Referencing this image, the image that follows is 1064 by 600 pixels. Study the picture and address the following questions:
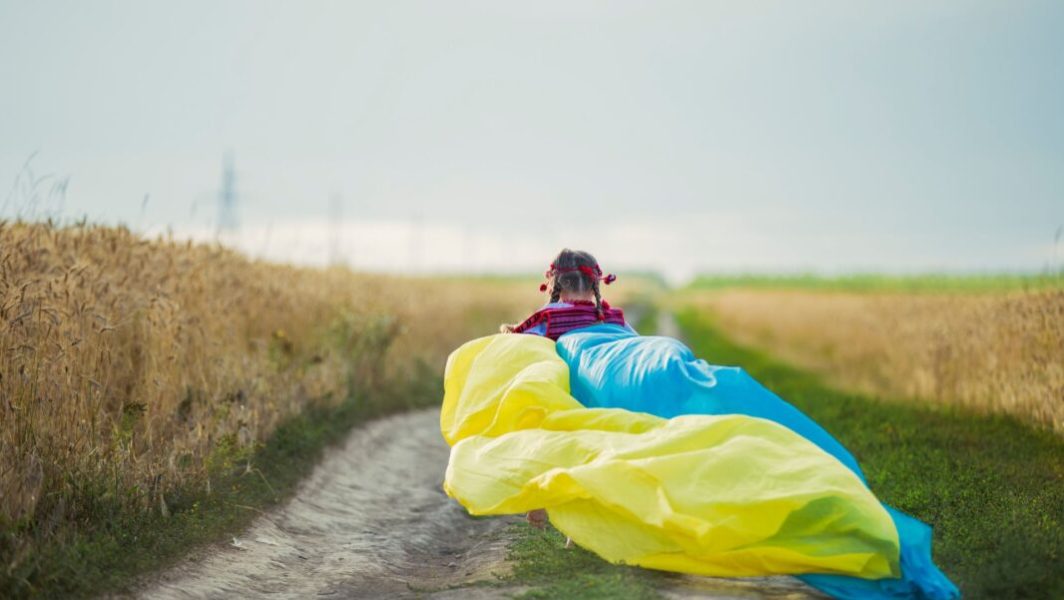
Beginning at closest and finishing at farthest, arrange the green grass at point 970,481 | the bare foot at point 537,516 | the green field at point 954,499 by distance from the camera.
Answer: the green field at point 954,499
the green grass at point 970,481
the bare foot at point 537,516

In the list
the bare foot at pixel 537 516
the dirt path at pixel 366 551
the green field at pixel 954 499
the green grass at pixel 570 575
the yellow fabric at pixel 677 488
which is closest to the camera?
the yellow fabric at pixel 677 488

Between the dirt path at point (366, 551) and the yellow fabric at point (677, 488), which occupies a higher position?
the yellow fabric at point (677, 488)

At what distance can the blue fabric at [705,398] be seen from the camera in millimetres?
5555

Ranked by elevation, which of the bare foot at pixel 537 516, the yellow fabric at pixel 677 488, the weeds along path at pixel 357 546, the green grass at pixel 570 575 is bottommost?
the weeds along path at pixel 357 546

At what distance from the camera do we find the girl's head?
7.71 metres

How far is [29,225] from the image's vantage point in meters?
10.1

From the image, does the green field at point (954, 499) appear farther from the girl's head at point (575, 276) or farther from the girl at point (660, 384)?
the girl's head at point (575, 276)

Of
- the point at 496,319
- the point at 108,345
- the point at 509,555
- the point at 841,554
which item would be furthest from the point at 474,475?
the point at 496,319

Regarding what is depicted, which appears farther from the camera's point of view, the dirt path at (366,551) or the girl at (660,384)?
the dirt path at (366,551)

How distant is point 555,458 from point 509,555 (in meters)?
1.35

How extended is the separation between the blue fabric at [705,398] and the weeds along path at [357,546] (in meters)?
1.39

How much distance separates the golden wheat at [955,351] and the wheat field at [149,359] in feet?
25.0

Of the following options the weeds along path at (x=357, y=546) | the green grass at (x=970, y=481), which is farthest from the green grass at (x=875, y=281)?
the weeds along path at (x=357, y=546)

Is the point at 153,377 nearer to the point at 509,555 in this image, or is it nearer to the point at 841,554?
the point at 509,555
